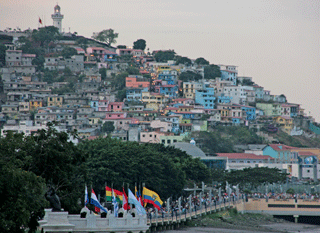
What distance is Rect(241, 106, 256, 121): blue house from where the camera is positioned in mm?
130250

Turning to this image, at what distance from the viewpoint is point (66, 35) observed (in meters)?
155

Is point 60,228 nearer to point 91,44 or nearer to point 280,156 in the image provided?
point 280,156

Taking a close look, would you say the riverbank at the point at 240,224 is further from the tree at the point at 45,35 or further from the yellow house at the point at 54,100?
the tree at the point at 45,35

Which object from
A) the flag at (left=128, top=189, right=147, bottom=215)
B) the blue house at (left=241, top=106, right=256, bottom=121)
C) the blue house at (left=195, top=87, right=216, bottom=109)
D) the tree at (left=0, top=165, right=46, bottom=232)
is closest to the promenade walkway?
the flag at (left=128, top=189, right=147, bottom=215)

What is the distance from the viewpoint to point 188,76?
13575 cm

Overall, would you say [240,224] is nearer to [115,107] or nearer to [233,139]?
[233,139]

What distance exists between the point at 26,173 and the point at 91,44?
12151cm

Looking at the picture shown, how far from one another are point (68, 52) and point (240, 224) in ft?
276

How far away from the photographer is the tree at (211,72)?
464 ft

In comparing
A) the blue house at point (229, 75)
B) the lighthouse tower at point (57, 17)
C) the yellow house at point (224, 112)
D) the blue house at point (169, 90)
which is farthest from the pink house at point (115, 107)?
the lighthouse tower at point (57, 17)

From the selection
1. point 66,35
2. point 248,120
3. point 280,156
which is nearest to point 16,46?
point 66,35

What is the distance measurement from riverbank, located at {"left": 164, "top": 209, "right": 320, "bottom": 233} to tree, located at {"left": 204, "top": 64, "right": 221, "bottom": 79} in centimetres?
7411

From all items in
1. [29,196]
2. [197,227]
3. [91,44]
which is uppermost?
[91,44]

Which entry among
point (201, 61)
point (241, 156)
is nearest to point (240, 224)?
point (241, 156)
